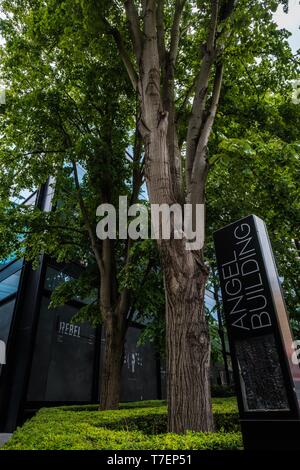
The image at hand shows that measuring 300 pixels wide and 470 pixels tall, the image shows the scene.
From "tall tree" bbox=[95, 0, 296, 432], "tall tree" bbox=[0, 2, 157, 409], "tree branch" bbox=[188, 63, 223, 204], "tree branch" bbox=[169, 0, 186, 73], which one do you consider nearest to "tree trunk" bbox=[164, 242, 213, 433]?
"tall tree" bbox=[95, 0, 296, 432]

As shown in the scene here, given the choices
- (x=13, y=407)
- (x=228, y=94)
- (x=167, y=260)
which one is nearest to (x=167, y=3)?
(x=228, y=94)

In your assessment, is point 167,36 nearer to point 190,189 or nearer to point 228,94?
point 228,94

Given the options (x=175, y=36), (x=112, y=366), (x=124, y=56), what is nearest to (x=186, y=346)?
(x=112, y=366)

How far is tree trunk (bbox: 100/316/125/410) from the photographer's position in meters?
6.45

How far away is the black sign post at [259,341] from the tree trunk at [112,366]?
3.87m

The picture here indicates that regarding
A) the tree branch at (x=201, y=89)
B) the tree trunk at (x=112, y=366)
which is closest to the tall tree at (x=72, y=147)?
the tree trunk at (x=112, y=366)

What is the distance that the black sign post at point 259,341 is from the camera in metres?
2.85

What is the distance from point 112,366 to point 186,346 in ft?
11.6

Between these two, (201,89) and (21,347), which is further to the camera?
(21,347)

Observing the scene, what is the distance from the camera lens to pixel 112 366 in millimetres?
6641

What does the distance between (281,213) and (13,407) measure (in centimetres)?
844

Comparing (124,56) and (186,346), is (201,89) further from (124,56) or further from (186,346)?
(186,346)

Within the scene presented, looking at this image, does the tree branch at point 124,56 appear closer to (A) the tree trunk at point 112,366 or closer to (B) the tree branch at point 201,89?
(B) the tree branch at point 201,89

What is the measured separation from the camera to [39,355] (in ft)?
30.0
